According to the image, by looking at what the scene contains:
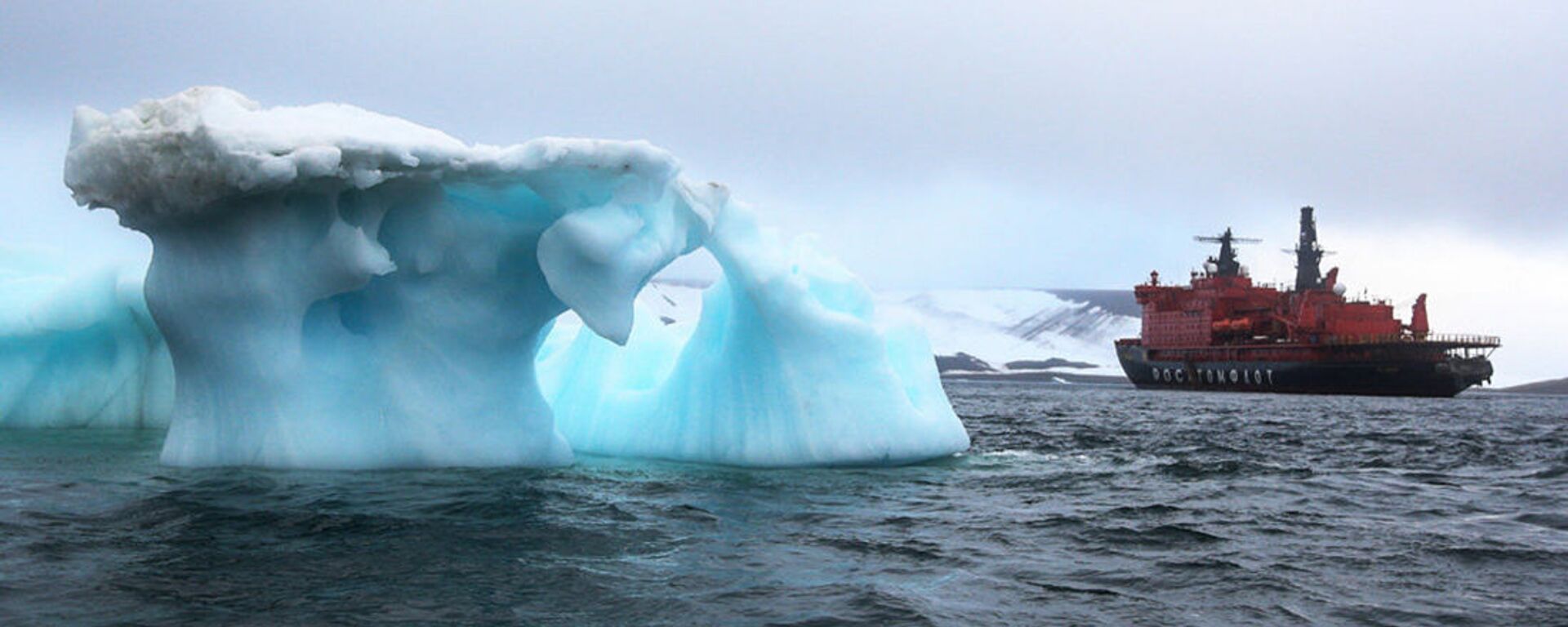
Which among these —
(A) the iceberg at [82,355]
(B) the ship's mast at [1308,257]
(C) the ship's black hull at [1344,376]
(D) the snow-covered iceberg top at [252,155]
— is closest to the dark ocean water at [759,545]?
(A) the iceberg at [82,355]

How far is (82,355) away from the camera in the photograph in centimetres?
1803

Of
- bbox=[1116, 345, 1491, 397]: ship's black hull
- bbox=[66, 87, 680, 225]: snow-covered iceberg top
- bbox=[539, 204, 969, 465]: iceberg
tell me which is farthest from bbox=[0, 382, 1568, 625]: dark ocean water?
bbox=[1116, 345, 1491, 397]: ship's black hull

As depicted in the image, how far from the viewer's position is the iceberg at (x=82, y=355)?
16.9 m

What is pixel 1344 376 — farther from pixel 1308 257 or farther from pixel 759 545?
pixel 759 545

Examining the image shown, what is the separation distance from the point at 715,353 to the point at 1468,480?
345 inches

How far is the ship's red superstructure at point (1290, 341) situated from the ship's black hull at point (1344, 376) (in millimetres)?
43

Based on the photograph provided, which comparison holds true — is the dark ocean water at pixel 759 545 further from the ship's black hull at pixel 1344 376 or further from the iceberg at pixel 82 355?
the ship's black hull at pixel 1344 376

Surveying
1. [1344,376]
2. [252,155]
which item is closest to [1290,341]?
[1344,376]

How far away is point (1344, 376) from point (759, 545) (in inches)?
2520

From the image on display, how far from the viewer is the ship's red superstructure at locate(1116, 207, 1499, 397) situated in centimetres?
6562

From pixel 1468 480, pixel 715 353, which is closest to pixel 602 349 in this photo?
pixel 715 353

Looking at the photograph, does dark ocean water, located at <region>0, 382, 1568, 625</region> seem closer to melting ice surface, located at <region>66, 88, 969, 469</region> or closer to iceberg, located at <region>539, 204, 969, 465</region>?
iceberg, located at <region>539, 204, 969, 465</region>

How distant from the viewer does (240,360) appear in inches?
487

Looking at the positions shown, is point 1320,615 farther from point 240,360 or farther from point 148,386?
point 148,386
